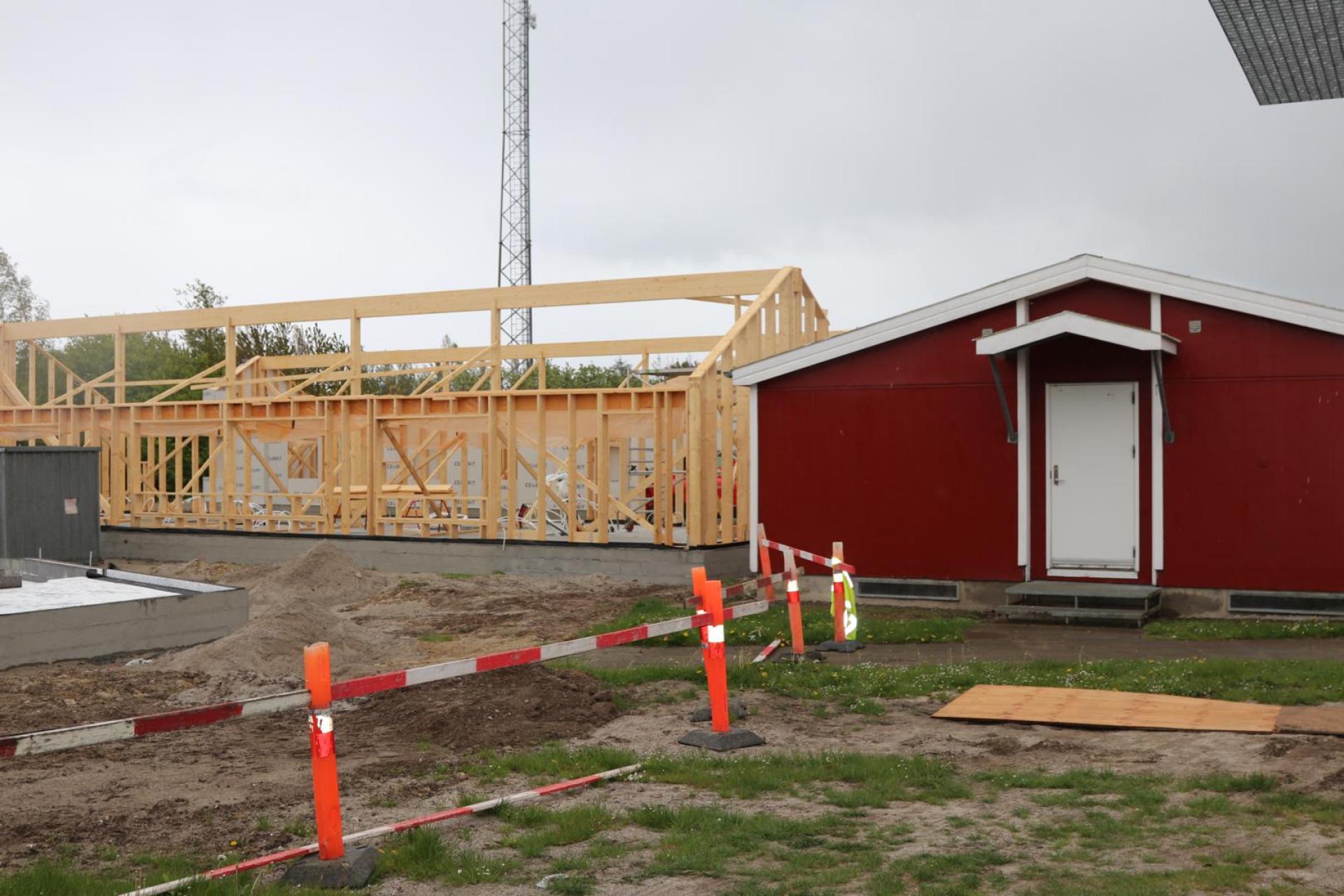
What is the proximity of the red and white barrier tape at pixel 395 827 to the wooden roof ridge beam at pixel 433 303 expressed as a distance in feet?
50.9

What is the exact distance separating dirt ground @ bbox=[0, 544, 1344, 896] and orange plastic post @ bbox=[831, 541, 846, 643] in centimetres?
40

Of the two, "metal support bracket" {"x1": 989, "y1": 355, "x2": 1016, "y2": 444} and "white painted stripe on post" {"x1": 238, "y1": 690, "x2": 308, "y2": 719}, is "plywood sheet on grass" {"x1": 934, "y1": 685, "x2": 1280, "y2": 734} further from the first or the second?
"metal support bracket" {"x1": 989, "y1": 355, "x2": 1016, "y2": 444}

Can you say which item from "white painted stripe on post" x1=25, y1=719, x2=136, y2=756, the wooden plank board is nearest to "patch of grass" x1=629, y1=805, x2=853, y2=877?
"white painted stripe on post" x1=25, y1=719, x2=136, y2=756

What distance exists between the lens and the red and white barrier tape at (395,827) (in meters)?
5.48

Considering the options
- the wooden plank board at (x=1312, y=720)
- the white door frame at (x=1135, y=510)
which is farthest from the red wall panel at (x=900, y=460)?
the wooden plank board at (x=1312, y=720)

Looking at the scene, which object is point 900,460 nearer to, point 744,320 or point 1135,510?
point 1135,510

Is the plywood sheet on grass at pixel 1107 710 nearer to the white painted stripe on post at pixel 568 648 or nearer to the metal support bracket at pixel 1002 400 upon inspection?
the white painted stripe on post at pixel 568 648

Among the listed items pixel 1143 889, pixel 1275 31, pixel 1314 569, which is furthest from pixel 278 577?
pixel 1143 889

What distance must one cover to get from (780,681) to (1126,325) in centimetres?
641

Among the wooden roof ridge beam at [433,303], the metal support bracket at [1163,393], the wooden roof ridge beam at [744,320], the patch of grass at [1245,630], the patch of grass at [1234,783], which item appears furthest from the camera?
the wooden roof ridge beam at [433,303]

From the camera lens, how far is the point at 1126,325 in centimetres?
1424

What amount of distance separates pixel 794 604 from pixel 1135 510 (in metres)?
5.48

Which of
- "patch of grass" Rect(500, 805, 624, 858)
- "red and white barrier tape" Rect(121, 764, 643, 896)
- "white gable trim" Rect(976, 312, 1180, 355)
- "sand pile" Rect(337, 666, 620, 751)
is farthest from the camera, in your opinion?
"white gable trim" Rect(976, 312, 1180, 355)

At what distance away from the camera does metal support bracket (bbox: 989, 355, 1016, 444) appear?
14672 mm
